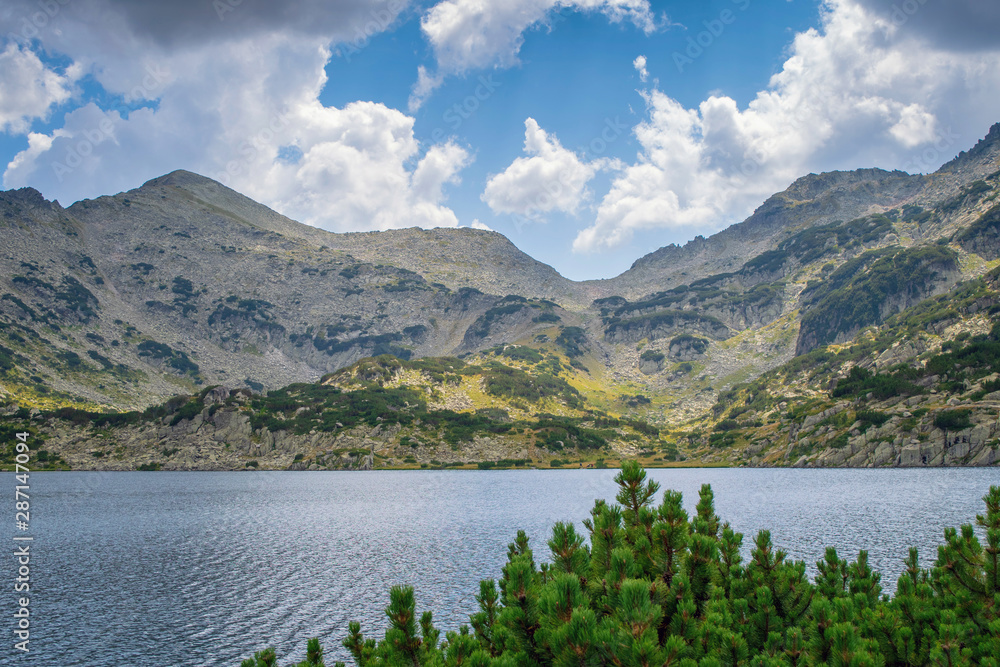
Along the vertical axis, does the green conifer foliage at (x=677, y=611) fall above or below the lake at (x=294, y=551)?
above

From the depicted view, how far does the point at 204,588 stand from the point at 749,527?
2613 inches

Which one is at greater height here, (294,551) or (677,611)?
(677,611)

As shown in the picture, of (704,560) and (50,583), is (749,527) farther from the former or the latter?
(50,583)

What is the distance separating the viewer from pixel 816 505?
101 meters

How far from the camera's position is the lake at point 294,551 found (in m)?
39.4

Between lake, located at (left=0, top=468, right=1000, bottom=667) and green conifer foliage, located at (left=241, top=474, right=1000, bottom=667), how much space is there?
27.4 m

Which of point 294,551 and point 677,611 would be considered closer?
point 677,611

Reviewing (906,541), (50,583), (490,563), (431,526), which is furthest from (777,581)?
(431,526)

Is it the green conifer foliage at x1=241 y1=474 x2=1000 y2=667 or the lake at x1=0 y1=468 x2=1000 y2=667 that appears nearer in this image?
the green conifer foliage at x1=241 y1=474 x2=1000 y2=667

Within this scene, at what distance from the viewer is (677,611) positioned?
38.8 ft

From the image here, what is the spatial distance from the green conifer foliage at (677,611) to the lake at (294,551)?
27382 mm

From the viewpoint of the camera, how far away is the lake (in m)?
39.4

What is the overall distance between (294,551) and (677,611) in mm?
69491

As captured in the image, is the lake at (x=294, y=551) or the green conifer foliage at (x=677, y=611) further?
the lake at (x=294, y=551)
